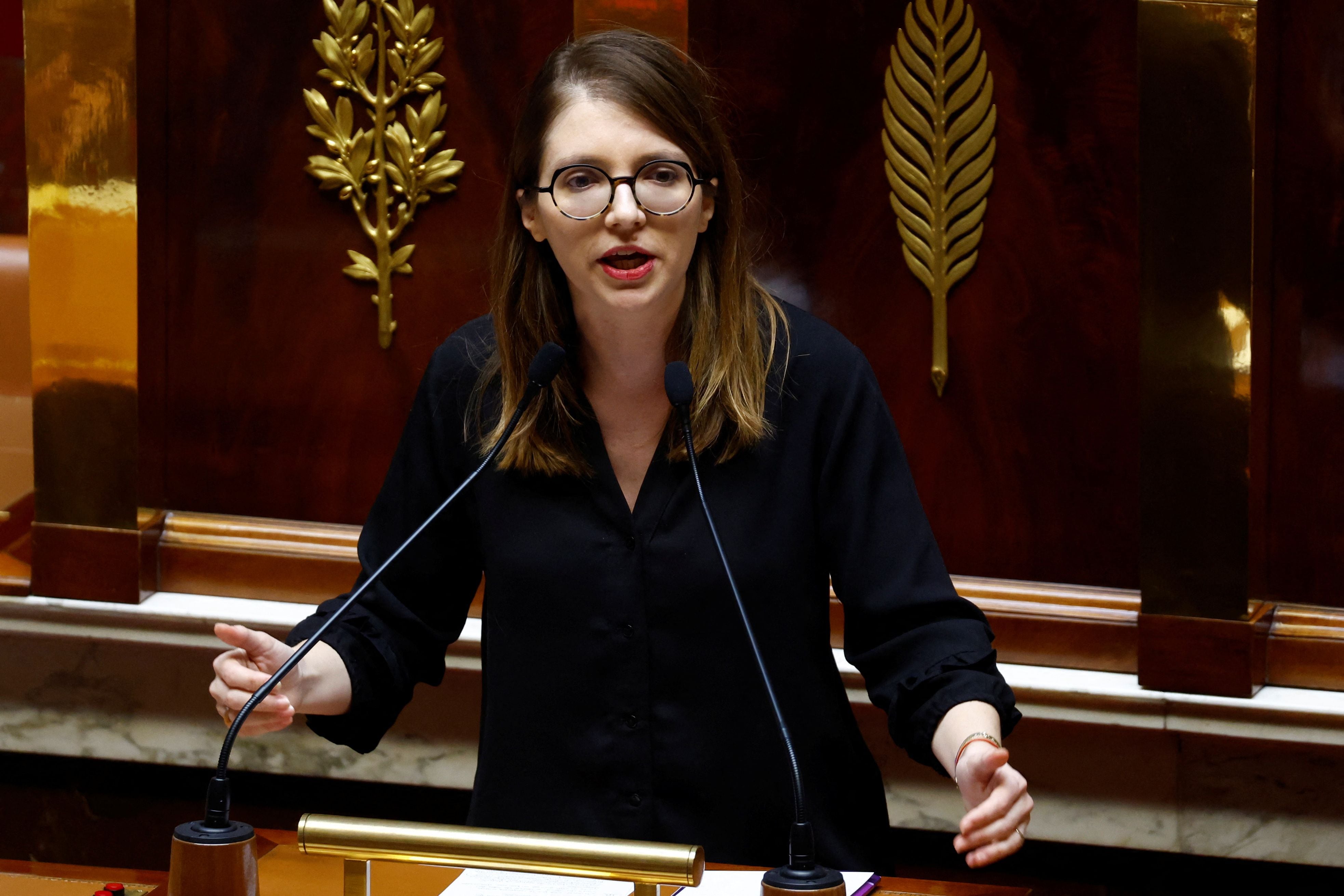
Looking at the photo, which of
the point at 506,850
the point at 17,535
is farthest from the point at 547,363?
the point at 17,535

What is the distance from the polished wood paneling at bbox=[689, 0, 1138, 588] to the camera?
7.85 feet

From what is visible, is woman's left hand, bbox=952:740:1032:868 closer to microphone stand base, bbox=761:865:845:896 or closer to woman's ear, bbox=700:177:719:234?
microphone stand base, bbox=761:865:845:896

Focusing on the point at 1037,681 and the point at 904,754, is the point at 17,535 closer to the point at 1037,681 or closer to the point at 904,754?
the point at 904,754

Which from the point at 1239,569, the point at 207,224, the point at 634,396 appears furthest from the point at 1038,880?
the point at 207,224

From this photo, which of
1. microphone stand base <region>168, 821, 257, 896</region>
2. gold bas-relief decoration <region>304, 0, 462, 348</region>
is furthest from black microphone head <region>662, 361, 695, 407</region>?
gold bas-relief decoration <region>304, 0, 462, 348</region>

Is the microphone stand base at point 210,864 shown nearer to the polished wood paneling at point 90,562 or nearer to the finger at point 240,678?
the finger at point 240,678

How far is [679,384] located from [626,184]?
254mm

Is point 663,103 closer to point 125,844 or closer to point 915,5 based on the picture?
point 915,5

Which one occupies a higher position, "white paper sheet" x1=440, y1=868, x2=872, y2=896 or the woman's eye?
the woman's eye

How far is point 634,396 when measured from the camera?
168 centimetres

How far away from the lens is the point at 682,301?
1665 mm

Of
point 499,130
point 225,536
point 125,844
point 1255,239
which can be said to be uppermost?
point 499,130

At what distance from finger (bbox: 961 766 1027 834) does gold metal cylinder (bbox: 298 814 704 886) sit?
9.0 inches

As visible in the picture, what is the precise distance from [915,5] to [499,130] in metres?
0.75
